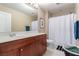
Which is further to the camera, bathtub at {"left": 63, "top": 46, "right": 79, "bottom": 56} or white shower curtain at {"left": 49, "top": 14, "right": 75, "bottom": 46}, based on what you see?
white shower curtain at {"left": 49, "top": 14, "right": 75, "bottom": 46}

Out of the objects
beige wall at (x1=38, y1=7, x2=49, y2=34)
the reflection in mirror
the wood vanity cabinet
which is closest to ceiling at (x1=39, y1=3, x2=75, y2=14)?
beige wall at (x1=38, y1=7, x2=49, y2=34)

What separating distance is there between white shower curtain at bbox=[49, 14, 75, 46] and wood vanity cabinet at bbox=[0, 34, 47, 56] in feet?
0.82

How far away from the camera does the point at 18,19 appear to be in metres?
1.94

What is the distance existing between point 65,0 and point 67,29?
698 mm

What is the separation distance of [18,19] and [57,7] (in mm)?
854

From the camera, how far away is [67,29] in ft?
6.76

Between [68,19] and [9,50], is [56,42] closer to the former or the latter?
[68,19]

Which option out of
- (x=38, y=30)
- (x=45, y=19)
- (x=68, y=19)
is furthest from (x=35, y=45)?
(x=68, y=19)

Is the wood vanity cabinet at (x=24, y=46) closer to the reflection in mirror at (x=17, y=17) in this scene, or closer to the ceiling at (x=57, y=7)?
the reflection in mirror at (x=17, y=17)

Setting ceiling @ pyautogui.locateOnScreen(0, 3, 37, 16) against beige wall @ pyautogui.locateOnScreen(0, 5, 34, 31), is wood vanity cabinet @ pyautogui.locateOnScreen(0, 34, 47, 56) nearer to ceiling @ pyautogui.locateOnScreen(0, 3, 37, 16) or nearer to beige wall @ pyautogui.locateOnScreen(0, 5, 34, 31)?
beige wall @ pyautogui.locateOnScreen(0, 5, 34, 31)

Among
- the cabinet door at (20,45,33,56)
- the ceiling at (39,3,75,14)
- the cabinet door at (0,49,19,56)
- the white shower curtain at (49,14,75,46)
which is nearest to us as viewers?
the cabinet door at (0,49,19,56)

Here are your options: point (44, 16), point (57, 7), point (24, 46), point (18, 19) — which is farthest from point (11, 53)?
point (57, 7)

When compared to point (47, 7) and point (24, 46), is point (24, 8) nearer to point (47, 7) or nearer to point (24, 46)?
point (47, 7)

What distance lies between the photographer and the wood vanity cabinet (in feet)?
4.09
